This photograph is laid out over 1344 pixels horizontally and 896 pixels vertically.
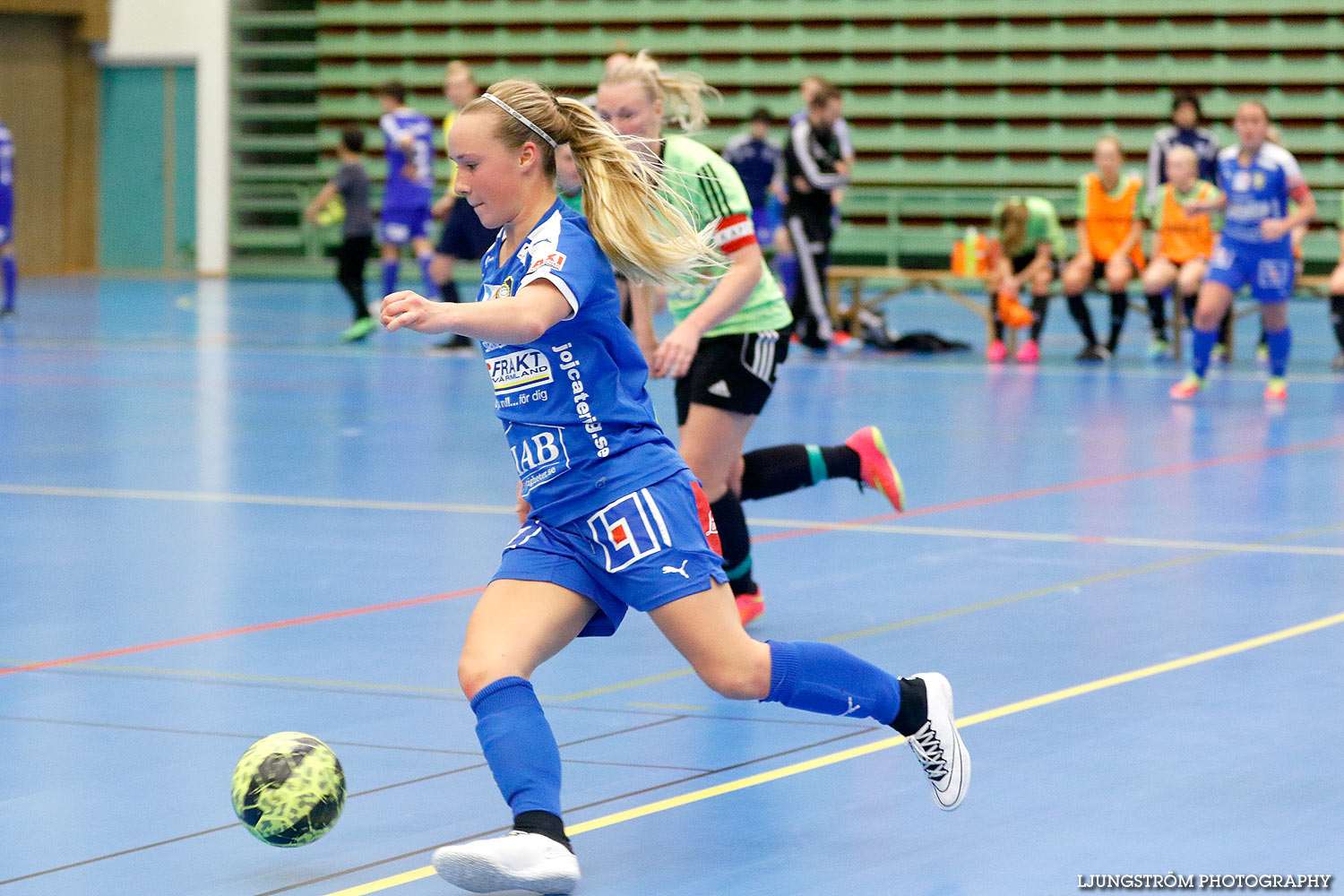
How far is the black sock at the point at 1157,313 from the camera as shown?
1562 cm

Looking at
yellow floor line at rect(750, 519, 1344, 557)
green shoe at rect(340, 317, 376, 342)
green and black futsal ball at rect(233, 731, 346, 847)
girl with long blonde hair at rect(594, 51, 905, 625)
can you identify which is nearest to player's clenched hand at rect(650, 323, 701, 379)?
girl with long blonde hair at rect(594, 51, 905, 625)

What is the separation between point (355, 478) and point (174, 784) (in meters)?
4.91

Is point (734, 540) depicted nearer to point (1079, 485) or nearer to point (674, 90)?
point (674, 90)

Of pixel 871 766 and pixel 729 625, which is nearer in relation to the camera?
pixel 729 625

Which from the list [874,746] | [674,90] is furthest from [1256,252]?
[874,746]

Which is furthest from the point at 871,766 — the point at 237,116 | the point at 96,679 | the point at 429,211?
the point at 237,116

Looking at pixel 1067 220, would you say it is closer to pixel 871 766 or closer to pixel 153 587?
pixel 153 587

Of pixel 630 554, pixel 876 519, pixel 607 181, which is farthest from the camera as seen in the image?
pixel 876 519

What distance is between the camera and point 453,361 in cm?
1517

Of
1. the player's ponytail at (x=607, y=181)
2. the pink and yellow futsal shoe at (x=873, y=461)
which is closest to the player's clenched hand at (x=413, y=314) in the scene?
the player's ponytail at (x=607, y=181)

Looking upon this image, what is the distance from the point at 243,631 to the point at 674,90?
78.6 inches

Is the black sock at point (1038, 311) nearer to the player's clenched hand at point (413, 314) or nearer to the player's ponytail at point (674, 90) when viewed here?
the player's ponytail at point (674, 90)

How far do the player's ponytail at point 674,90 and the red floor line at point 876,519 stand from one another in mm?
1675

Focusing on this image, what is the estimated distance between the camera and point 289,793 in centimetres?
348
